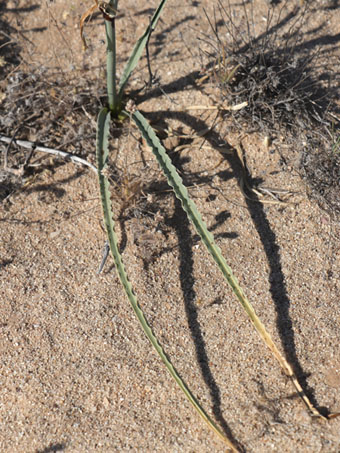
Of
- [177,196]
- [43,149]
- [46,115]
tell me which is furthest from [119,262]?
[46,115]

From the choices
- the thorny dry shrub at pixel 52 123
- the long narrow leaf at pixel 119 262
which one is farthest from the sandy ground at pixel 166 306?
the long narrow leaf at pixel 119 262

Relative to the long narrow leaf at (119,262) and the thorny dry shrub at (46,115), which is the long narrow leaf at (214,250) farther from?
the thorny dry shrub at (46,115)

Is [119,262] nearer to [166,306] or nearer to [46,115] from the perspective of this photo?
[166,306]

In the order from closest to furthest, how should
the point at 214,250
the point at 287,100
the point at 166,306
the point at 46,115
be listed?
the point at 214,250 < the point at 166,306 < the point at 287,100 < the point at 46,115

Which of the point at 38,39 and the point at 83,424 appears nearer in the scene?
the point at 83,424

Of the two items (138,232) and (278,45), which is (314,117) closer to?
(278,45)

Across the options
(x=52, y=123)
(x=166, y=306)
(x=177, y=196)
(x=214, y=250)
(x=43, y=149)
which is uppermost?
(x=52, y=123)

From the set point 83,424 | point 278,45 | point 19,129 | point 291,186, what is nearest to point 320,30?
point 278,45
